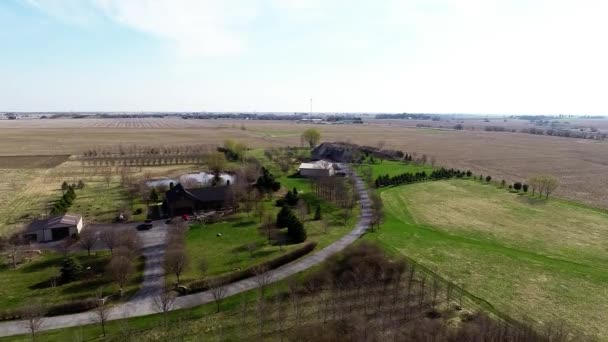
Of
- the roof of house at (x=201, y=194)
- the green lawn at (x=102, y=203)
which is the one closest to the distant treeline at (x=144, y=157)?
the green lawn at (x=102, y=203)

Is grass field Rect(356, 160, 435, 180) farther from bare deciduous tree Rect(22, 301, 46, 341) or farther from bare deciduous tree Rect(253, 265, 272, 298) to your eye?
bare deciduous tree Rect(22, 301, 46, 341)

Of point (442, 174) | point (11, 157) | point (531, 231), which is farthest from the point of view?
point (11, 157)

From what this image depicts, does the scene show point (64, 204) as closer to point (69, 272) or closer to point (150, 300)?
point (69, 272)

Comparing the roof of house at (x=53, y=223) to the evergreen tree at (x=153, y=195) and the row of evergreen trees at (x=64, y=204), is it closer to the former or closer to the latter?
the row of evergreen trees at (x=64, y=204)

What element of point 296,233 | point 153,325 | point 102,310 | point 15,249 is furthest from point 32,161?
point 153,325

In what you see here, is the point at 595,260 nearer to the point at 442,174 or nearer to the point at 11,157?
the point at 442,174

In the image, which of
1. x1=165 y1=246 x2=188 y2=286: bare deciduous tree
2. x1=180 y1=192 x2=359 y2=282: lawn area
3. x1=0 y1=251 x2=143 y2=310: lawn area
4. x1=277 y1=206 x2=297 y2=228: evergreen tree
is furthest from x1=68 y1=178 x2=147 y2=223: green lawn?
x1=277 y1=206 x2=297 y2=228: evergreen tree

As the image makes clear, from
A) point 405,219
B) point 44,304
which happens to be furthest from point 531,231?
point 44,304
